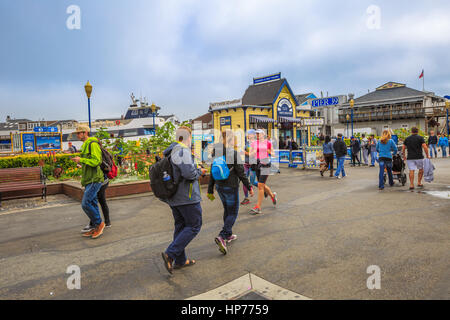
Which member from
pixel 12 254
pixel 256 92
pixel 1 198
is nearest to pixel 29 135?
pixel 256 92

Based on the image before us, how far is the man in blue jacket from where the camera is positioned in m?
3.60

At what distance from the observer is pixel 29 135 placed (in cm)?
2800

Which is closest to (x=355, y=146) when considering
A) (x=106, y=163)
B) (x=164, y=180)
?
(x=106, y=163)

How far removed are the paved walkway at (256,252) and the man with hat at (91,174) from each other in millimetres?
448

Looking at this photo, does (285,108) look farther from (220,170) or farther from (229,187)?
(220,170)

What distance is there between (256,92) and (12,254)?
2407cm

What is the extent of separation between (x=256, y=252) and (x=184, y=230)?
1209mm

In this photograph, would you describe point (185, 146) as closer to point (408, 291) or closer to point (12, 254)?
point (408, 291)

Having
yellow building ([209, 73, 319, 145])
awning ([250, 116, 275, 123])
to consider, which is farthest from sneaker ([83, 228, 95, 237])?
awning ([250, 116, 275, 123])

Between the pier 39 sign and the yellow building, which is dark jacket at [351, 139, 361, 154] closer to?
the yellow building

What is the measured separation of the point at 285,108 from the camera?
25297mm

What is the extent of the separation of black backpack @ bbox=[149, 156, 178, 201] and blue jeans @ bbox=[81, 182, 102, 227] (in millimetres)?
2162

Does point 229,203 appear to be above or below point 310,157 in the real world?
below
